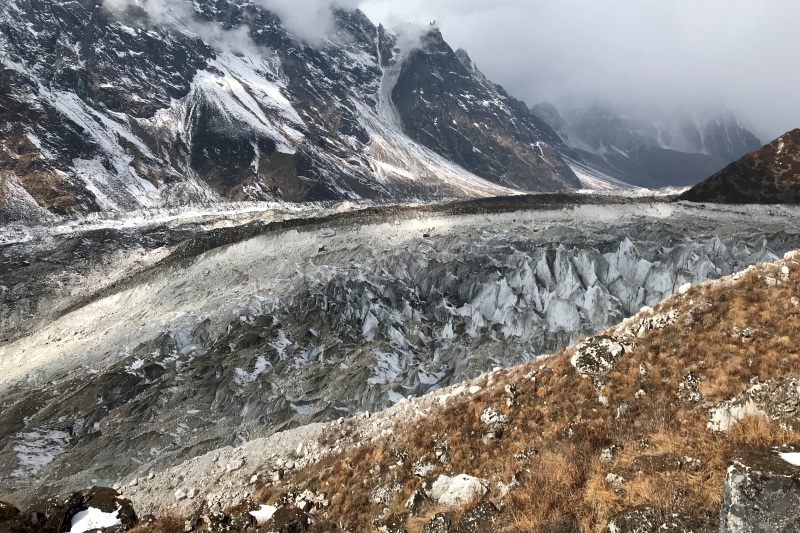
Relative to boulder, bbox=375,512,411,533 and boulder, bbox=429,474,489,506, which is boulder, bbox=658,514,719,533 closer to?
boulder, bbox=429,474,489,506

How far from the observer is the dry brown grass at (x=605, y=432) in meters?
6.76

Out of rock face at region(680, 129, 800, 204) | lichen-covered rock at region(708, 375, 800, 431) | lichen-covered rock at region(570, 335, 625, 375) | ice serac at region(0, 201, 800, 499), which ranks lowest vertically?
ice serac at region(0, 201, 800, 499)

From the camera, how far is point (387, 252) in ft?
123

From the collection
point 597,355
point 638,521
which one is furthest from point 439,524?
point 597,355

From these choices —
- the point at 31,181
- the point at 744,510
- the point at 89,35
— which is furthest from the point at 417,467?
the point at 89,35

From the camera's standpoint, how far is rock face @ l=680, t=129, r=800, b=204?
184 feet

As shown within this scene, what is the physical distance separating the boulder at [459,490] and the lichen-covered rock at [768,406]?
454cm

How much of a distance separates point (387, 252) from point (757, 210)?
129ft

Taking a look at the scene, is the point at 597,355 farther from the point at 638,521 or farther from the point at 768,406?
the point at 638,521

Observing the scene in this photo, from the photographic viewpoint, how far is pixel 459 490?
902 cm

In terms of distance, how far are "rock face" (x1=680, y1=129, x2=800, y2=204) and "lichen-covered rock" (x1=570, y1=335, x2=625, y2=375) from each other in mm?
54819

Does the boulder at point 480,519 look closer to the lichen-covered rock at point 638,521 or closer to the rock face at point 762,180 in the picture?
the lichen-covered rock at point 638,521

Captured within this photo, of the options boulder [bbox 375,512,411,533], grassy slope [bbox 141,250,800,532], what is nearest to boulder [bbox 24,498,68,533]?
grassy slope [bbox 141,250,800,532]

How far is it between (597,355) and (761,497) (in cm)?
854
